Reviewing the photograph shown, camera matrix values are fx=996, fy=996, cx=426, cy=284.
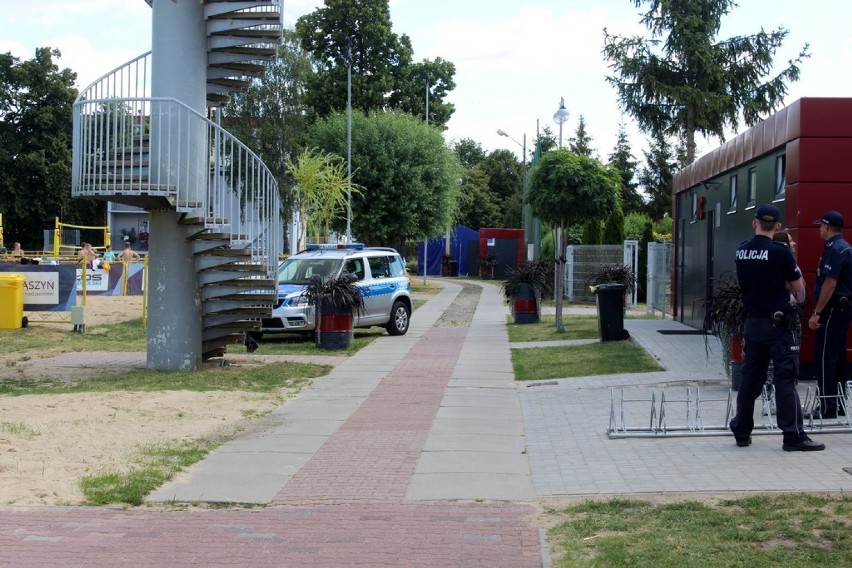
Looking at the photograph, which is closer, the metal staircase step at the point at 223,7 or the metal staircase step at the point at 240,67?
the metal staircase step at the point at 223,7

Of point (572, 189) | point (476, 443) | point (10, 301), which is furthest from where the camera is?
point (572, 189)

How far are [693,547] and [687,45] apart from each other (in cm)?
3547

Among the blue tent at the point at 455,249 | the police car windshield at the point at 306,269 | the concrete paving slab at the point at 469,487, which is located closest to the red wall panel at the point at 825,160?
the concrete paving slab at the point at 469,487

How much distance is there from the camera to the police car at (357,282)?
19.0m

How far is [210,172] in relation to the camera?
14.4m

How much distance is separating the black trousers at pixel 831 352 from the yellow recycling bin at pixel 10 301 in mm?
16139

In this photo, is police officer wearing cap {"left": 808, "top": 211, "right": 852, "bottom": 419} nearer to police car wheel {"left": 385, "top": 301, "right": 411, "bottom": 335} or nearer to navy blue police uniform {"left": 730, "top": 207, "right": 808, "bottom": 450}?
navy blue police uniform {"left": 730, "top": 207, "right": 808, "bottom": 450}

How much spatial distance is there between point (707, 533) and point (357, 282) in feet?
47.2

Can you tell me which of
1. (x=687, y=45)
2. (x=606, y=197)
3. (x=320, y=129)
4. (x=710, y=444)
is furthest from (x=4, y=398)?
(x=320, y=129)

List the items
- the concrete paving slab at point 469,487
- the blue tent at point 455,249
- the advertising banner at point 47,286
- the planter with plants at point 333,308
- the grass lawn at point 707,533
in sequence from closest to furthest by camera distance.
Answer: the grass lawn at point 707,533 → the concrete paving slab at point 469,487 → the planter with plants at point 333,308 → the advertising banner at point 47,286 → the blue tent at point 455,249

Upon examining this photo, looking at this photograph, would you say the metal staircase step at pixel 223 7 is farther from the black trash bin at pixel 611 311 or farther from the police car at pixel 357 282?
the black trash bin at pixel 611 311

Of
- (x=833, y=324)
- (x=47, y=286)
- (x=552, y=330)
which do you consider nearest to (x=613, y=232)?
(x=552, y=330)

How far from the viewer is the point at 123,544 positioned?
586 cm

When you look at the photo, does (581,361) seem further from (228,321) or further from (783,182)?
(228,321)
